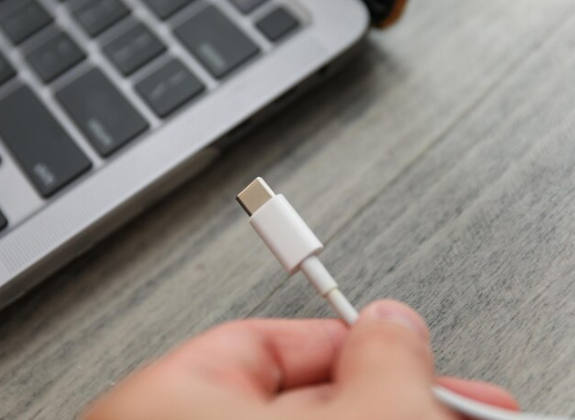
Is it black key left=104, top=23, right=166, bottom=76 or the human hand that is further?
black key left=104, top=23, right=166, bottom=76

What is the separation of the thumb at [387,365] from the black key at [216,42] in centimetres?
19

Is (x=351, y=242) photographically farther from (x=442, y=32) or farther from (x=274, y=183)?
(x=442, y=32)

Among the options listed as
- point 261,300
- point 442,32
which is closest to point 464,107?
point 442,32

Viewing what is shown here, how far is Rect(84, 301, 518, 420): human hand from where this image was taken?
204 mm

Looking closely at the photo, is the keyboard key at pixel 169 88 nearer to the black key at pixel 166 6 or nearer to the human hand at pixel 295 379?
the black key at pixel 166 6

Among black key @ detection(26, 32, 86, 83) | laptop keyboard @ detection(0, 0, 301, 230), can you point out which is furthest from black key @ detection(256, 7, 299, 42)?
black key @ detection(26, 32, 86, 83)

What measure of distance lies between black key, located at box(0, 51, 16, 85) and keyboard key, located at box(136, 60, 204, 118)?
0.26 feet

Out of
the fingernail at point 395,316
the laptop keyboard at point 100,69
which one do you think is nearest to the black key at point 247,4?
the laptop keyboard at point 100,69

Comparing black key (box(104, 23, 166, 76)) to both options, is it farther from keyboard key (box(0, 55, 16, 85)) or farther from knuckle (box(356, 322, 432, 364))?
knuckle (box(356, 322, 432, 364))

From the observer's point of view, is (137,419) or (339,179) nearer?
(137,419)

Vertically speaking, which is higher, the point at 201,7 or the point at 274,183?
the point at 201,7

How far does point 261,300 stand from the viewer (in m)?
0.33

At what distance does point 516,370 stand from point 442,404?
3.5 inches

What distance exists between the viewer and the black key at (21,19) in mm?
390
